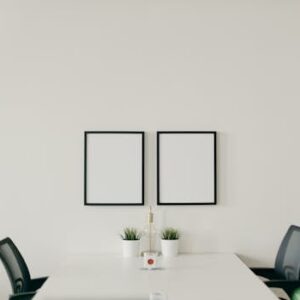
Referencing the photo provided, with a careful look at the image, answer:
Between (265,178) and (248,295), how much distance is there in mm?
1173

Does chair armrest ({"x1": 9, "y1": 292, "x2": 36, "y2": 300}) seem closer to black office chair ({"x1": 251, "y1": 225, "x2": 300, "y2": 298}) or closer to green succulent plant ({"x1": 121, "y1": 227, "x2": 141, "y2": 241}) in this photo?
green succulent plant ({"x1": 121, "y1": 227, "x2": 141, "y2": 241})

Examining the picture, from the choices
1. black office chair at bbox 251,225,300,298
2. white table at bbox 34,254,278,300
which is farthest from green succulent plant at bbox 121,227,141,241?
black office chair at bbox 251,225,300,298

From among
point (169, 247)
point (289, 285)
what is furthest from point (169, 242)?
point (289, 285)

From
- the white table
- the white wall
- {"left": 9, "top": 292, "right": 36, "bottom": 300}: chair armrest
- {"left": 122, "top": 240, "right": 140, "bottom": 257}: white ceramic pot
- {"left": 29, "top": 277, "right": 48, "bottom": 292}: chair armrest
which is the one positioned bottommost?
{"left": 29, "top": 277, "right": 48, "bottom": 292}: chair armrest

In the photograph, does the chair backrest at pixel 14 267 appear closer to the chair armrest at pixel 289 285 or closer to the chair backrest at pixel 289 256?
the chair armrest at pixel 289 285

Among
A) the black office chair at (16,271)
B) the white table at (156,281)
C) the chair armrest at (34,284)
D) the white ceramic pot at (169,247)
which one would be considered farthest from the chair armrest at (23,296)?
the white ceramic pot at (169,247)

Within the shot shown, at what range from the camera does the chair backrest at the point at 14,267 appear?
2389 millimetres

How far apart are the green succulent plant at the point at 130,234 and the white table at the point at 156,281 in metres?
0.15

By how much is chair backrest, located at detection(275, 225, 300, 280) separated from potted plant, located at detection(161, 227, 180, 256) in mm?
637

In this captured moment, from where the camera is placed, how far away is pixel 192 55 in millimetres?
3064

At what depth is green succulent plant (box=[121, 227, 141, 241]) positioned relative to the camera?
2914mm

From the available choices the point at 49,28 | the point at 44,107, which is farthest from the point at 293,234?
the point at 49,28

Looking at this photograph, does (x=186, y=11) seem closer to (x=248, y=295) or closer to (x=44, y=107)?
(x=44, y=107)

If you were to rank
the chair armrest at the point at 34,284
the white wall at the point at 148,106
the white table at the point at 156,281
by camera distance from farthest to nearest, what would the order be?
1. the white wall at the point at 148,106
2. the chair armrest at the point at 34,284
3. the white table at the point at 156,281
